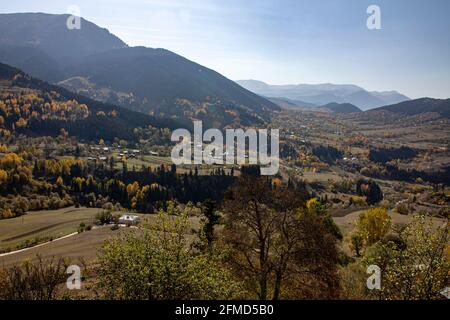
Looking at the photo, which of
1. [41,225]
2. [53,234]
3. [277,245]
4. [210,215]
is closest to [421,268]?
[277,245]

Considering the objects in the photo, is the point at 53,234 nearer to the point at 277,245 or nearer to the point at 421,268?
the point at 277,245

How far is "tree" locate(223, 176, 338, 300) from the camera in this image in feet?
127

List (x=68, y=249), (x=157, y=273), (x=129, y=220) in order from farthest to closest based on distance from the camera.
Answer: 1. (x=129, y=220)
2. (x=68, y=249)
3. (x=157, y=273)

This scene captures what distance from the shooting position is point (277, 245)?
4050 cm

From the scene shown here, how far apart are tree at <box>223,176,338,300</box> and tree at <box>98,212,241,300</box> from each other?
874 centimetres

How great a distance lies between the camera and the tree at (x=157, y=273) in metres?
26.5

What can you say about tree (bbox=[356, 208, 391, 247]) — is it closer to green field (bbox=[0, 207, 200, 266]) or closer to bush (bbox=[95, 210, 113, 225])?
green field (bbox=[0, 207, 200, 266])

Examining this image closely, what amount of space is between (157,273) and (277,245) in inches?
689

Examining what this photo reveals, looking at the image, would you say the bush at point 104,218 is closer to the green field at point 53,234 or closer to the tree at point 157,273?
the green field at point 53,234

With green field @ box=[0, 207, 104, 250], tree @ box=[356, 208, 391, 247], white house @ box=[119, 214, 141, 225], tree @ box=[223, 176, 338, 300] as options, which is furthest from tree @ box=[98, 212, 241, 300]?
green field @ box=[0, 207, 104, 250]

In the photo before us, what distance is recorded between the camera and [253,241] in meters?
40.6
